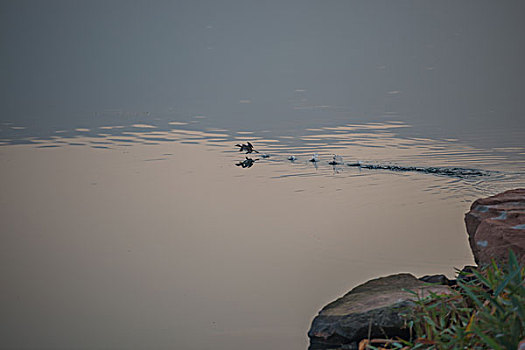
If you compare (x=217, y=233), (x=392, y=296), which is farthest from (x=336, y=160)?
(x=392, y=296)

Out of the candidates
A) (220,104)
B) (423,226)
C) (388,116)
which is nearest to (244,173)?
(423,226)

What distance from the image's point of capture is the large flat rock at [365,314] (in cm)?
301

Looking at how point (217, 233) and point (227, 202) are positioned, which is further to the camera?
point (227, 202)

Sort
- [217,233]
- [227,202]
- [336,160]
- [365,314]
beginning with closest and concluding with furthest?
[365,314]
[217,233]
[227,202]
[336,160]

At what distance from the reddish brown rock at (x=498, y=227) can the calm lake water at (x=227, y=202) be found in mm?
529

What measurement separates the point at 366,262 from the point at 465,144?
546cm

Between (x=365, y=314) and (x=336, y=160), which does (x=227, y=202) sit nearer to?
(x=336, y=160)

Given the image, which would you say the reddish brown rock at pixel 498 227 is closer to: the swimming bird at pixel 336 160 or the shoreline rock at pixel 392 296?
the shoreline rock at pixel 392 296

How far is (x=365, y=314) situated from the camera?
312 centimetres

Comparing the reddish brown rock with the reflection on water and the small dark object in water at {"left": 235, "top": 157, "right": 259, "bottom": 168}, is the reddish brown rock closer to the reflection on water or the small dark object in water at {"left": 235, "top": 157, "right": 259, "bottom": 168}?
the reflection on water

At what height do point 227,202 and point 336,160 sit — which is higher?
point 336,160

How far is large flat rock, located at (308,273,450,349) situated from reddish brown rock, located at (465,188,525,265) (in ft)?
1.02

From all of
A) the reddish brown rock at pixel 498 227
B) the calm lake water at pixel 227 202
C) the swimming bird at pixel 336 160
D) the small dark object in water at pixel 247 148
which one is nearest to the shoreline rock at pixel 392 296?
the reddish brown rock at pixel 498 227

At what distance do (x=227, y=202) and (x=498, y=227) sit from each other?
3194 mm
